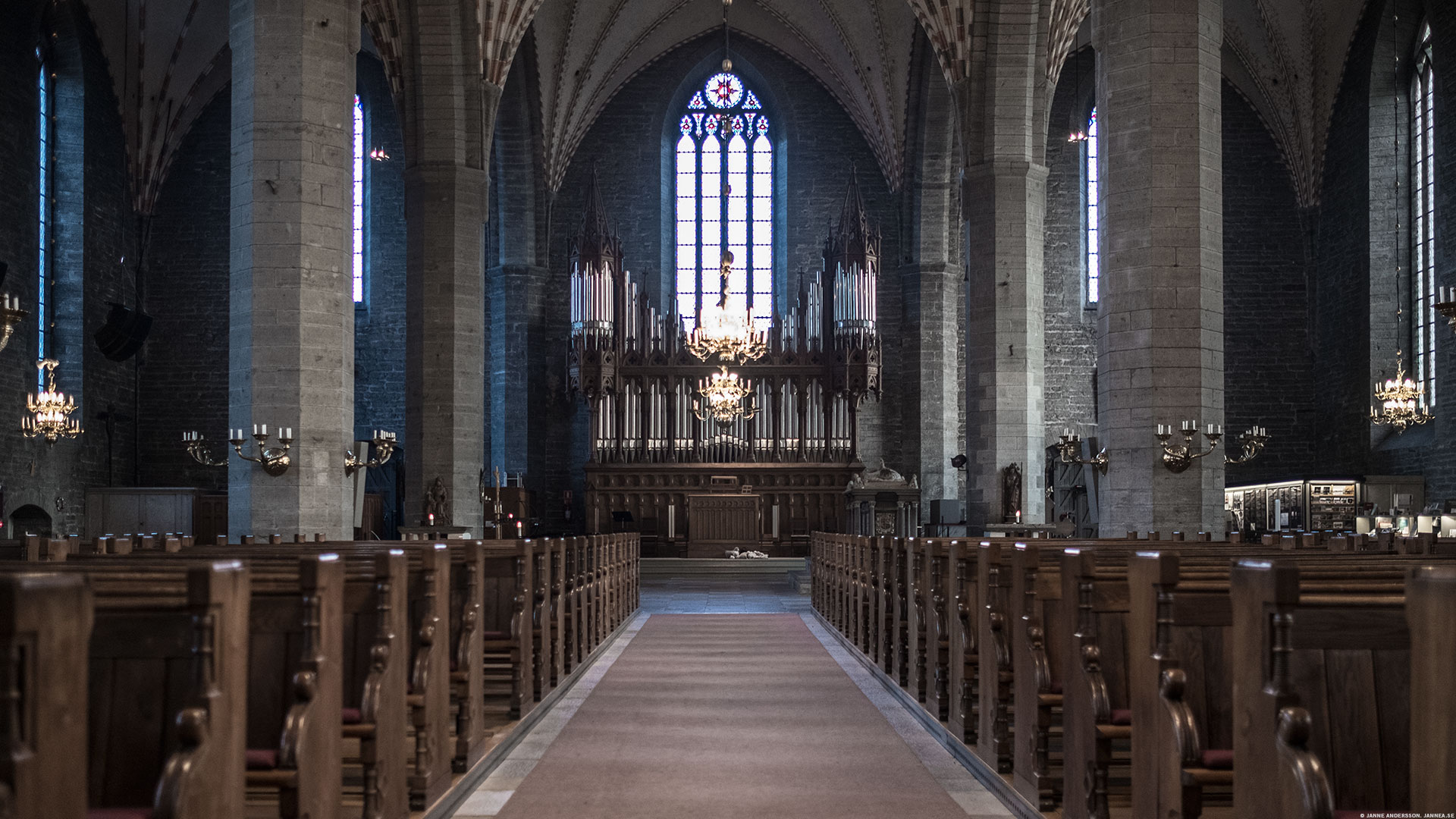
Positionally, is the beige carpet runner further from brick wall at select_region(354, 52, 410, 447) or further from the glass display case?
brick wall at select_region(354, 52, 410, 447)

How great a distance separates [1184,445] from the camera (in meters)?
11.7

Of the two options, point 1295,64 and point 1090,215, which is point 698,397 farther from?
point 1295,64

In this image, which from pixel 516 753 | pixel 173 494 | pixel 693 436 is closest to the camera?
pixel 516 753

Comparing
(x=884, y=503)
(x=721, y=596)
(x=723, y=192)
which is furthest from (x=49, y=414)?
(x=723, y=192)

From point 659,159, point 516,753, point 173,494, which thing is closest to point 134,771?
point 516,753

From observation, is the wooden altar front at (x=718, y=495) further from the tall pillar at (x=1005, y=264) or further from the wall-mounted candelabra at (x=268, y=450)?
the wall-mounted candelabra at (x=268, y=450)

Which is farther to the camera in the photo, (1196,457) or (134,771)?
(1196,457)

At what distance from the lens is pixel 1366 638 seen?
9.46ft

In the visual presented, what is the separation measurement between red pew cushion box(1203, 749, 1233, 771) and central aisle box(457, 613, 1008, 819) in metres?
1.57

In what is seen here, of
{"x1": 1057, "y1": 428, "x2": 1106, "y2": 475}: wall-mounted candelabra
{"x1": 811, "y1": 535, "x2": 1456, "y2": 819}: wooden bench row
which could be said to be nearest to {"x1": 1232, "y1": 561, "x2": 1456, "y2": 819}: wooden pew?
{"x1": 811, "y1": 535, "x2": 1456, "y2": 819}: wooden bench row

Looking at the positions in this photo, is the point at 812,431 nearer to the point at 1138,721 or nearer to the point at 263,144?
the point at 263,144

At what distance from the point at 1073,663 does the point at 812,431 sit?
20854mm

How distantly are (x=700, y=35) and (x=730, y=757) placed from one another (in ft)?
73.7

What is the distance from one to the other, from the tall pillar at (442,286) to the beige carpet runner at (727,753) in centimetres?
792
